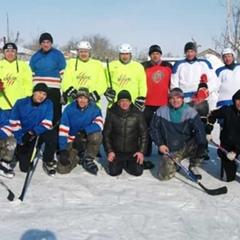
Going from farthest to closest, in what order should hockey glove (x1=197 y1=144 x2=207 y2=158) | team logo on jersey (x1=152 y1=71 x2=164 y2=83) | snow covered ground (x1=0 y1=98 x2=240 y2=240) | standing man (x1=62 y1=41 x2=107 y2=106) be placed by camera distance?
team logo on jersey (x1=152 y1=71 x2=164 y2=83)
standing man (x1=62 y1=41 x2=107 y2=106)
hockey glove (x1=197 y1=144 x2=207 y2=158)
snow covered ground (x1=0 y1=98 x2=240 y2=240)

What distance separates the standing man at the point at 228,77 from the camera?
232 inches

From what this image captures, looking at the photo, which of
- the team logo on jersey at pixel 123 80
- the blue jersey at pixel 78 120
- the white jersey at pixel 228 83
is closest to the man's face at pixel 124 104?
the blue jersey at pixel 78 120

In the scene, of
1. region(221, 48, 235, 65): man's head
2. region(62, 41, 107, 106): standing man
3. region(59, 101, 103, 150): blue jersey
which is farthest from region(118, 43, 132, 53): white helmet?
region(221, 48, 235, 65): man's head

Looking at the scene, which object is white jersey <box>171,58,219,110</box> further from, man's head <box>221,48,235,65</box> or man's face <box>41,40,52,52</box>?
man's face <box>41,40,52,52</box>

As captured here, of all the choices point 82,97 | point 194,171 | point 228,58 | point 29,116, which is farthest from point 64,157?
point 228,58

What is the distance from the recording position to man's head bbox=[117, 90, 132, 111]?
17.8ft

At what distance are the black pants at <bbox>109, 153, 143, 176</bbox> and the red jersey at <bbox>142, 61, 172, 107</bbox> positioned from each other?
3.69ft

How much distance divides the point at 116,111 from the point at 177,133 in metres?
0.87

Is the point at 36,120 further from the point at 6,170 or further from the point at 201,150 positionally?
the point at 201,150

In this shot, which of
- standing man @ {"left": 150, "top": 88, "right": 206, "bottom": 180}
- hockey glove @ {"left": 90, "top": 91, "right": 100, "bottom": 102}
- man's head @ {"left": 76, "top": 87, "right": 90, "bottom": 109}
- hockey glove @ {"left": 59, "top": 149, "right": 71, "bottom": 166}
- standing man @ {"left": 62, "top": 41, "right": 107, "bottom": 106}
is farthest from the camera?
standing man @ {"left": 62, "top": 41, "right": 107, "bottom": 106}

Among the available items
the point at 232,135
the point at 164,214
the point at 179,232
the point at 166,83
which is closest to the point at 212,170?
the point at 232,135

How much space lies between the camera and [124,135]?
554 cm

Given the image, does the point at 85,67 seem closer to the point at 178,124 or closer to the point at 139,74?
the point at 139,74

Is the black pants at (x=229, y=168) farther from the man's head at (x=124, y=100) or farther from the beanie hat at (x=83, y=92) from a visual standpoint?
the beanie hat at (x=83, y=92)
